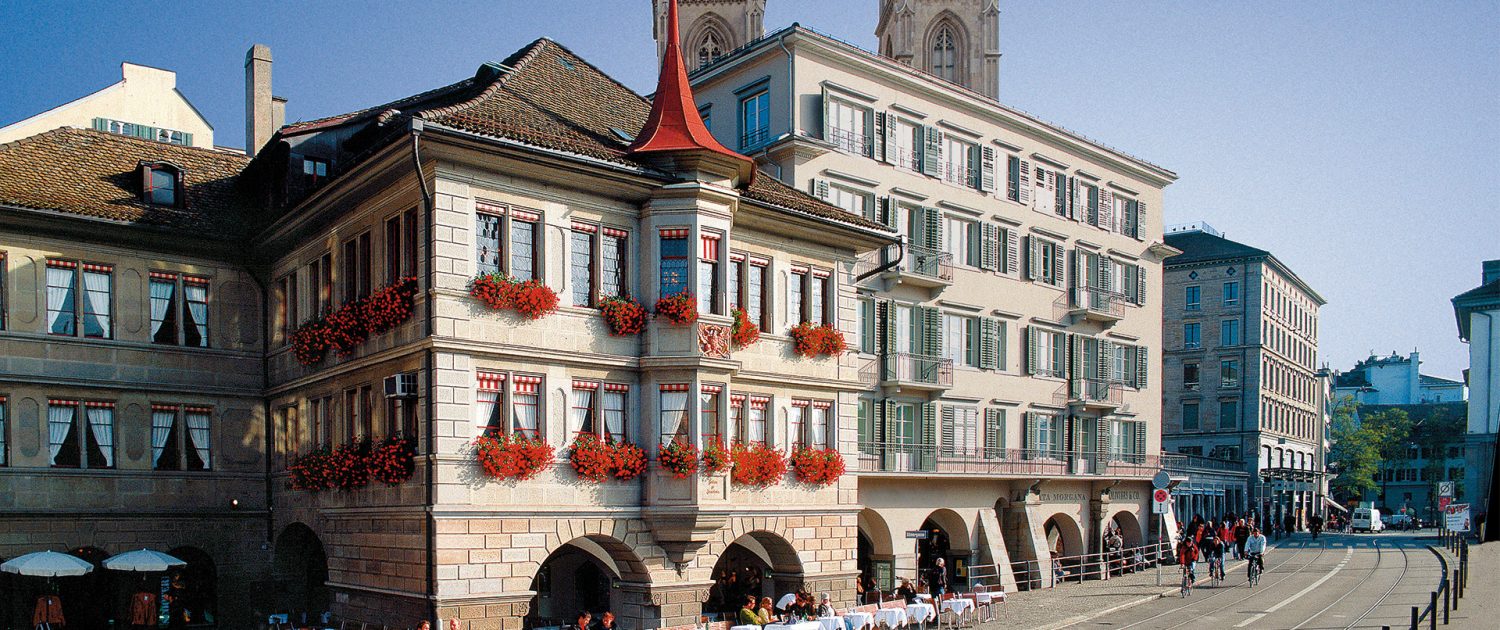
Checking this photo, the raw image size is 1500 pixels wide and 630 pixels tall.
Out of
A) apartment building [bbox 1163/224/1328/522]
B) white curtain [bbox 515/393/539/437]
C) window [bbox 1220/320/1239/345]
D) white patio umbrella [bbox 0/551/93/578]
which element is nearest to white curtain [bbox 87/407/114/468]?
white patio umbrella [bbox 0/551/93/578]

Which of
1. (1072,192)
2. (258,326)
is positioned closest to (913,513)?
(1072,192)

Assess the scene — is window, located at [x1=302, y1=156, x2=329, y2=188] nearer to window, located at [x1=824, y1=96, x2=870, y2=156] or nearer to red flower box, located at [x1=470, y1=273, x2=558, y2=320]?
red flower box, located at [x1=470, y1=273, x2=558, y2=320]

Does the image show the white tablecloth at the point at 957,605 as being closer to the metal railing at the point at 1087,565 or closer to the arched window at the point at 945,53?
the metal railing at the point at 1087,565

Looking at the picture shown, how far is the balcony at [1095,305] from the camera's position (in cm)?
4741

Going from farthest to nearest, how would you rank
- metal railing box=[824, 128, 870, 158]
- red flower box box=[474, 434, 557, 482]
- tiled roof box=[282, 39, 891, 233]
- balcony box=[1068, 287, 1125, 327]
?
balcony box=[1068, 287, 1125, 327] < metal railing box=[824, 128, 870, 158] < tiled roof box=[282, 39, 891, 233] < red flower box box=[474, 434, 557, 482]

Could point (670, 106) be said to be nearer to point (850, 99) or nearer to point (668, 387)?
point (668, 387)

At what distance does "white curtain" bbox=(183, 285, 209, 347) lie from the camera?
2972cm

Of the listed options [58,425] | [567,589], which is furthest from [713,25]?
[58,425]

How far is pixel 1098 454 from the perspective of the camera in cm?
4819

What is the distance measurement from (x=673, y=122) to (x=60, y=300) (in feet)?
45.6

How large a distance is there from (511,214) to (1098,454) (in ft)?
101

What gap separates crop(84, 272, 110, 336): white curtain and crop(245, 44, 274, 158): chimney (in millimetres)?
8071

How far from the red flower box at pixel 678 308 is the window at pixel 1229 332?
63.5 metres

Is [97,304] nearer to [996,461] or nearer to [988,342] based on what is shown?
[988,342]
